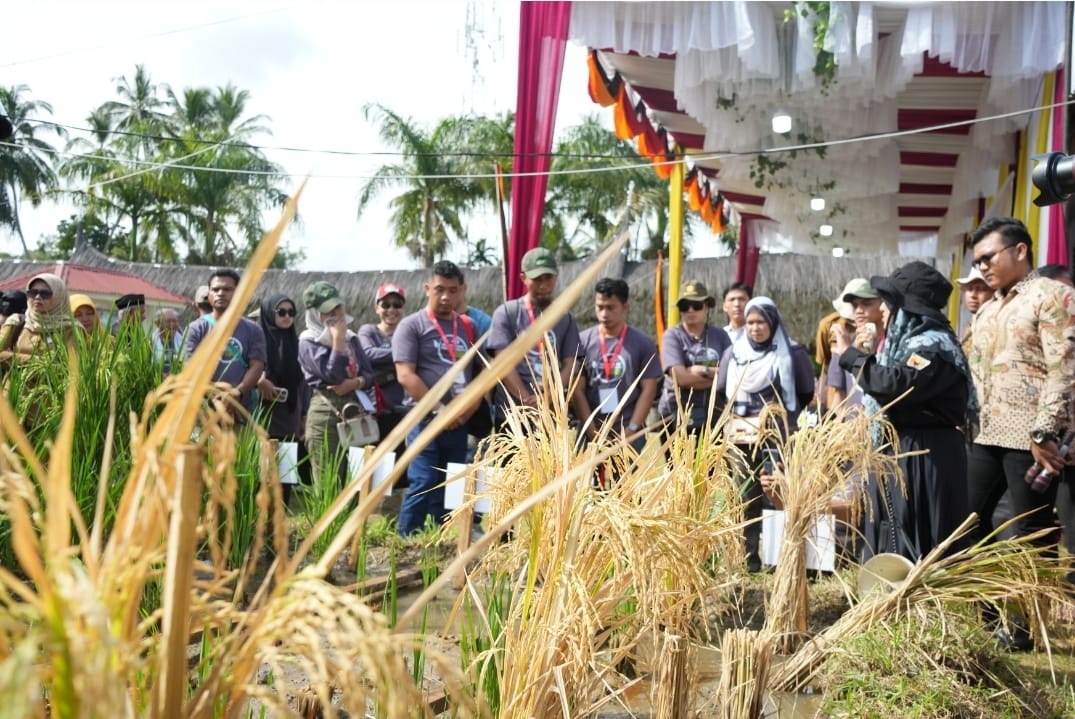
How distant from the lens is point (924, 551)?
11.4 ft

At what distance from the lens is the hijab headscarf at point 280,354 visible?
559 centimetres

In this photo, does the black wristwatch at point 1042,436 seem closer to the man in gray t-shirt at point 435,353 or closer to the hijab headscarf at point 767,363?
the hijab headscarf at point 767,363

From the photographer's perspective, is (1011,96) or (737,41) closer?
(737,41)

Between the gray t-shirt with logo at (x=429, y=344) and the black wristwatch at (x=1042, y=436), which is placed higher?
the gray t-shirt with logo at (x=429, y=344)

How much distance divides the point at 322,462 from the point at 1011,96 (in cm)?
646

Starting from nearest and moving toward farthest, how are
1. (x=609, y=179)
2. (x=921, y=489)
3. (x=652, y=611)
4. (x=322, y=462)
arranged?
1. (x=652, y=611)
2. (x=921, y=489)
3. (x=322, y=462)
4. (x=609, y=179)

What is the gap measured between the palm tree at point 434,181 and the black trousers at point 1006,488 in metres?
21.1

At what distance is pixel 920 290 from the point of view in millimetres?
3373

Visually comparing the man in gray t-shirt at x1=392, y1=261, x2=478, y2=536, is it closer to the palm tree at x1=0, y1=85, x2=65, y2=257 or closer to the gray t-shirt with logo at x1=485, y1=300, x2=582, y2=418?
the gray t-shirt with logo at x1=485, y1=300, x2=582, y2=418

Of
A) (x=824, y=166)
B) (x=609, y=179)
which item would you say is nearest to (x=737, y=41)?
(x=824, y=166)

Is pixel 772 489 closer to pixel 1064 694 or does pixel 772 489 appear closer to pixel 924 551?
pixel 924 551

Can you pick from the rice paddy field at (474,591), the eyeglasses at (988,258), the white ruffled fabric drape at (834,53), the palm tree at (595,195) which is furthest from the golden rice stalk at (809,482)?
the palm tree at (595,195)

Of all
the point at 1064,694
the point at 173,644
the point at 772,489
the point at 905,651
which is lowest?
the point at 1064,694

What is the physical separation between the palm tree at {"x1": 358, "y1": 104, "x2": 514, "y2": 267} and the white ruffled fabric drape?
16.0 metres
